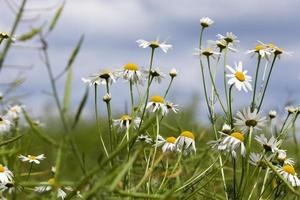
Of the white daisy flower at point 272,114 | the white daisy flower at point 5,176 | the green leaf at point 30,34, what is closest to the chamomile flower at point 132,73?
the white daisy flower at point 5,176

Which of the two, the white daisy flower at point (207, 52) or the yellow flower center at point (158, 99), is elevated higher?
the white daisy flower at point (207, 52)

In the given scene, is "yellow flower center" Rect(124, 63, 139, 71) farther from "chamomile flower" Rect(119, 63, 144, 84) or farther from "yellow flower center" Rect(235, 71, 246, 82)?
"yellow flower center" Rect(235, 71, 246, 82)

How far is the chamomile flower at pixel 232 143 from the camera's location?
6.90ft

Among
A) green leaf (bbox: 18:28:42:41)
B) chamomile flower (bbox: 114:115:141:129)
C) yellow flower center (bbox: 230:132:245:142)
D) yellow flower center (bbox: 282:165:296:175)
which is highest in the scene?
green leaf (bbox: 18:28:42:41)

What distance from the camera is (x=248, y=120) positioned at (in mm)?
2150

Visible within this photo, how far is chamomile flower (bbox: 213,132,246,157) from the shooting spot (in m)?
2.10

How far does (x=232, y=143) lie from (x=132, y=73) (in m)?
0.50

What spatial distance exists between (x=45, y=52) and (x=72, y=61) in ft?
0.20

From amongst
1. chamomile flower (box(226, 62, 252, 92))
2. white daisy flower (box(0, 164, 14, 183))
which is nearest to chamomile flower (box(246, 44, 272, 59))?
chamomile flower (box(226, 62, 252, 92))

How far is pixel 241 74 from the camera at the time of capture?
7.73ft

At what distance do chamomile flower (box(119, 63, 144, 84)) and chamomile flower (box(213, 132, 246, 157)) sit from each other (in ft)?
1.41

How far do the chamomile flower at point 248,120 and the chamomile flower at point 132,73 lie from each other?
0.44 metres

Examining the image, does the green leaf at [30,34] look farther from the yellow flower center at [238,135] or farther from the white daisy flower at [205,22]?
the white daisy flower at [205,22]

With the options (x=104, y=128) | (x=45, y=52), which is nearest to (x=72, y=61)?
(x=45, y=52)
